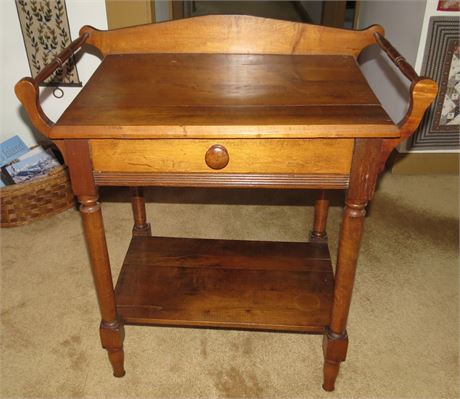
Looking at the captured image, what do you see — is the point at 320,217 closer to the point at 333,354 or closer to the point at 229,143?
the point at 333,354

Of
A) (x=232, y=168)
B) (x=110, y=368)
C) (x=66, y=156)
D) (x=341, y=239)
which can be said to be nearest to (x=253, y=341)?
(x=110, y=368)

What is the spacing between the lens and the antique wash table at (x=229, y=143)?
1.00 metres

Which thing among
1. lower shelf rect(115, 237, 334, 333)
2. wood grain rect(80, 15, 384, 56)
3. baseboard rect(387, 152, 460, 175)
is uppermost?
wood grain rect(80, 15, 384, 56)

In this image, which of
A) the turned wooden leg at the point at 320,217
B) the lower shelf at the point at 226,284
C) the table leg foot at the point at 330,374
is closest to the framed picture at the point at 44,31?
the lower shelf at the point at 226,284

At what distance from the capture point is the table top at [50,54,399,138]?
0.98 m

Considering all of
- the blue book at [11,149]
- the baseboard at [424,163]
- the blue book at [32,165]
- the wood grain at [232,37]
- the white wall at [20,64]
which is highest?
the wood grain at [232,37]

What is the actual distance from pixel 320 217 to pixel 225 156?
2.49ft

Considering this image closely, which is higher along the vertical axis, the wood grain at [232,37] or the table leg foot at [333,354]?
the wood grain at [232,37]

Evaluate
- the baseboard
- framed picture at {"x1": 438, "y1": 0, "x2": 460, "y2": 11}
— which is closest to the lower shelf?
the baseboard

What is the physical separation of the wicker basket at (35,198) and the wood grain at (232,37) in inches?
29.7

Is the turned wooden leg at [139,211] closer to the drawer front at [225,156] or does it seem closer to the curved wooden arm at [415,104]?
the drawer front at [225,156]

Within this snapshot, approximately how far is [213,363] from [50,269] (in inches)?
28.7

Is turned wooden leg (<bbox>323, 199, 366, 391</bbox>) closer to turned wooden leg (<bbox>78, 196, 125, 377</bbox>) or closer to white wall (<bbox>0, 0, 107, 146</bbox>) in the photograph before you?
turned wooden leg (<bbox>78, 196, 125, 377</bbox>)

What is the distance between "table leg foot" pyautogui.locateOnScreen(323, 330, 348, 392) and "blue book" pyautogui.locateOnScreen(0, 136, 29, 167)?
4.83 feet
